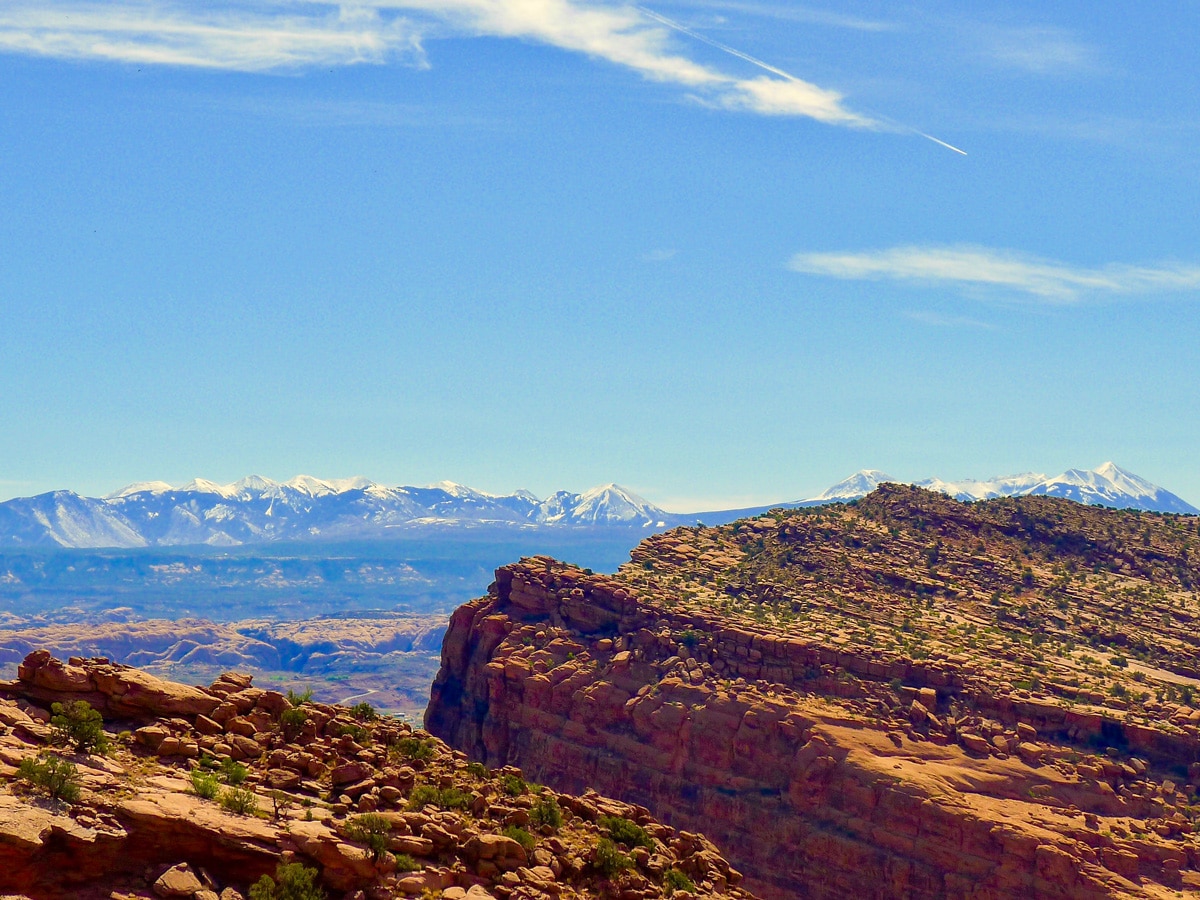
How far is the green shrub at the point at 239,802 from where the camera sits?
42.1 m

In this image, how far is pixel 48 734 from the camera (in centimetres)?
4466

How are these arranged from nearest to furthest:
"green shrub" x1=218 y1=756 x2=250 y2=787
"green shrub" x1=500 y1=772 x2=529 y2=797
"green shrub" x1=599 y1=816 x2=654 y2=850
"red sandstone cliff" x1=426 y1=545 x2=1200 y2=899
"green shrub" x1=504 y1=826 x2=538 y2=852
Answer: "green shrub" x1=218 y1=756 x2=250 y2=787, "green shrub" x1=504 y1=826 x2=538 y2=852, "green shrub" x1=599 y1=816 x2=654 y2=850, "green shrub" x1=500 y1=772 x2=529 y2=797, "red sandstone cliff" x1=426 y1=545 x2=1200 y2=899

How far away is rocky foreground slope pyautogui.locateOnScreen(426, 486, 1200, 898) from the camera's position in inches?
3068

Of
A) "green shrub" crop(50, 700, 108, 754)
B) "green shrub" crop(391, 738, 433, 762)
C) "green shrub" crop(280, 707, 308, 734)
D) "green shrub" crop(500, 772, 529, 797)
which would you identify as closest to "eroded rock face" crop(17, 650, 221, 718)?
"green shrub" crop(50, 700, 108, 754)

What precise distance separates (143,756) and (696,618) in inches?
2129

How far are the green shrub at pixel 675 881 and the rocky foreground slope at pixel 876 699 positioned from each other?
31399 mm

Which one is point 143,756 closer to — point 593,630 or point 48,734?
point 48,734

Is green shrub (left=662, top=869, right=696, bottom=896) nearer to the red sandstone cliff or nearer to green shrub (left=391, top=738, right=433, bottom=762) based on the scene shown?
green shrub (left=391, top=738, right=433, bottom=762)

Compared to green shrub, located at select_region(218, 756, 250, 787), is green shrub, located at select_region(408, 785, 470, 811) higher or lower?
lower

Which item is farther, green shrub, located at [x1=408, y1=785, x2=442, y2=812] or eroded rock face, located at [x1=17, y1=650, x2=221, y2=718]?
eroded rock face, located at [x1=17, y1=650, x2=221, y2=718]

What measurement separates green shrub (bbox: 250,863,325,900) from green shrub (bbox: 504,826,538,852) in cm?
851

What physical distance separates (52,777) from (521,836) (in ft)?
50.3

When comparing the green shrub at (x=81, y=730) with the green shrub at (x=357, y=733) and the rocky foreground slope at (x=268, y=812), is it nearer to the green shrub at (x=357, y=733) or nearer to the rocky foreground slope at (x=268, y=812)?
the rocky foreground slope at (x=268, y=812)

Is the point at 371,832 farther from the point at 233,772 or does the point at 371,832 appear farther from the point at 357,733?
the point at 357,733
